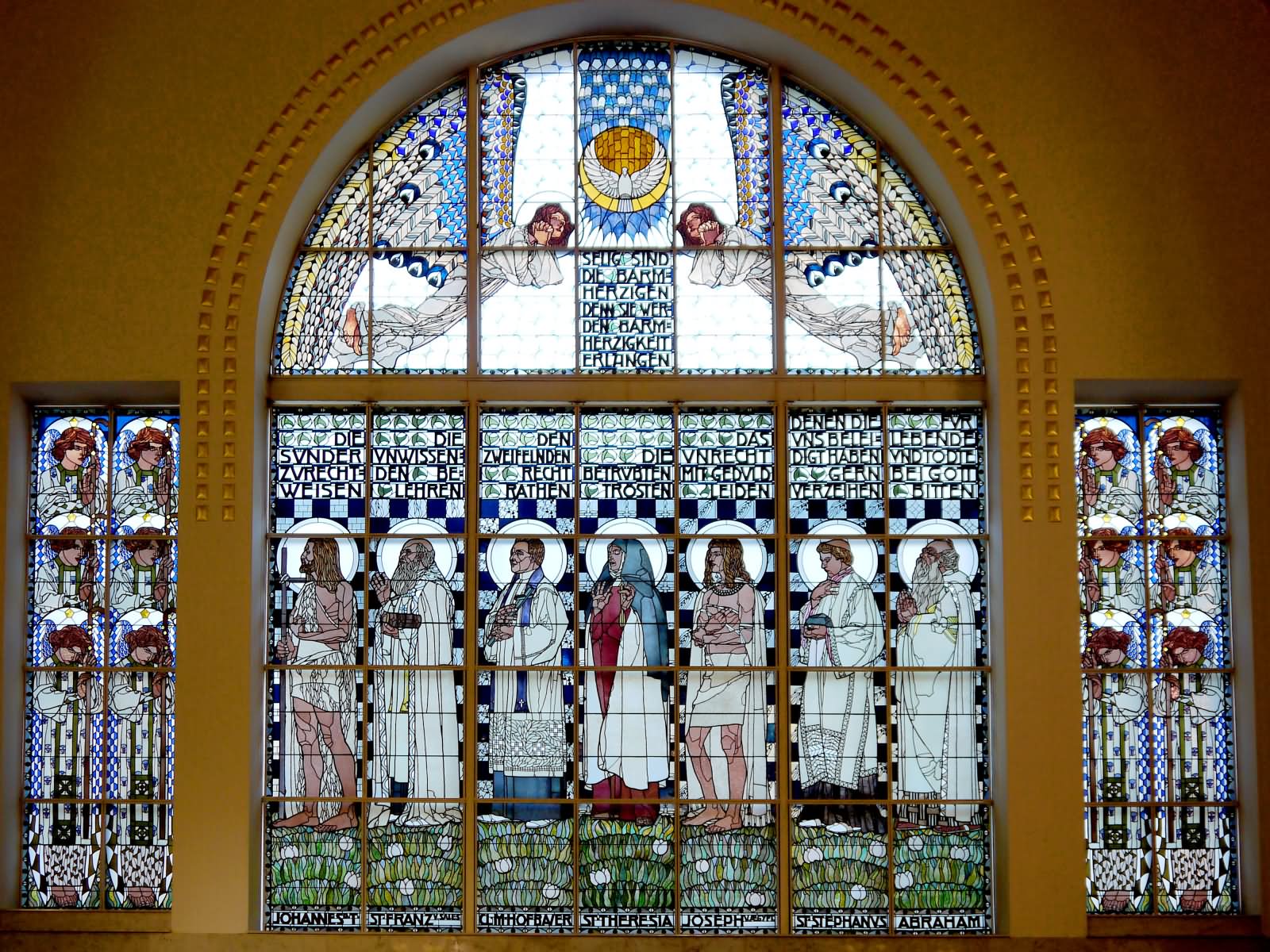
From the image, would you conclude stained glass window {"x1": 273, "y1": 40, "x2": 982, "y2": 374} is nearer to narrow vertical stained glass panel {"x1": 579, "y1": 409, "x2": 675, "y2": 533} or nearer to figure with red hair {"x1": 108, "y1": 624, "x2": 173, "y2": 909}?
narrow vertical stained glass panel {"x1": 579, "y1": 409, "x2": 675, "y2": 533}

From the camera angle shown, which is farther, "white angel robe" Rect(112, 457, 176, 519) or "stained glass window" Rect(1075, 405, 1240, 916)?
"white angel robe" Rect(112, 457, 176, 519)

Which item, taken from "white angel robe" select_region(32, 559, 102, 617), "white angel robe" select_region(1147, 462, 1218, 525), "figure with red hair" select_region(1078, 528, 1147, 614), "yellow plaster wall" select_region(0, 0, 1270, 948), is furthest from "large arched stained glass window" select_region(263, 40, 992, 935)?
"white angel robe" select_region(32, 559, 102, 617)

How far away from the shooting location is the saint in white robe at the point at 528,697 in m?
7.59

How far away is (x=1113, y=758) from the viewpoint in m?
7.54

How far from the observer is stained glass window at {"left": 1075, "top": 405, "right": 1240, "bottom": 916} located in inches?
295

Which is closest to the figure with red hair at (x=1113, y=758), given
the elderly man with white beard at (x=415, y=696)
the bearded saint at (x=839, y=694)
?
the bearded saint at (x=839, y=694)

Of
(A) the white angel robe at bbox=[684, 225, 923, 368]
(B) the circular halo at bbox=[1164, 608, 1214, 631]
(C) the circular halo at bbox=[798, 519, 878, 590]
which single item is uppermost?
(A) the white angel robe at bbox=[684, 225, 923, 368]

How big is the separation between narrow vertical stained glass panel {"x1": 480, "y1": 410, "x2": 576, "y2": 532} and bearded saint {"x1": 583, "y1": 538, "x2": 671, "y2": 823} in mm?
418

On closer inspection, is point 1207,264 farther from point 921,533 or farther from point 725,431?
point 725,431

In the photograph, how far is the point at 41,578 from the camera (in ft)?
25.3

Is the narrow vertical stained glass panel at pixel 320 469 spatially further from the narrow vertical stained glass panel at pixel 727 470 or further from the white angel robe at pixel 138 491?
the narrow vertical stained glass panel at pixel 727 470

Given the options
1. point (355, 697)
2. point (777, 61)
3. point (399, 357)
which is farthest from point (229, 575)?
point (777, 61)

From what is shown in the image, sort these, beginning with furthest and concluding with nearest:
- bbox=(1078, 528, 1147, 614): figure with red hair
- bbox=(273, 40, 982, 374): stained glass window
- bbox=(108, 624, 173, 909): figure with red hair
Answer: bbox=(273, 40, 982, 374): stained glass window < bbox=(1078, 528, 1147, 614): figure with red hair < bbox=(108, 624, 173, 909): figure with red hair

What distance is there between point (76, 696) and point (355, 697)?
1.58m
